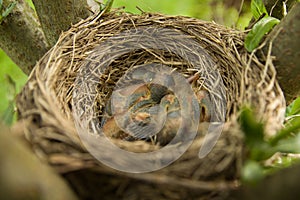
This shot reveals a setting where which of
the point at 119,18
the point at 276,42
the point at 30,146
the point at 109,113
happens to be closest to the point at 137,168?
the point at 30,146

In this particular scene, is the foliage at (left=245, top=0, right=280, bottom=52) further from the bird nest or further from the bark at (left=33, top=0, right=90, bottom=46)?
the bark at (left=33, top=0, right=90, bottom=46)

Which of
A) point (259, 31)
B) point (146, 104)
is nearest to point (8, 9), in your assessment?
point (146, 104)

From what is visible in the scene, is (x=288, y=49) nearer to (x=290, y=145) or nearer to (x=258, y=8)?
(x=258, y=8)

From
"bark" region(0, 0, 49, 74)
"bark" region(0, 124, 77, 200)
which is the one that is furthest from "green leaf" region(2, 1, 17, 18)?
"bark" region(0, 124, 77, 200)

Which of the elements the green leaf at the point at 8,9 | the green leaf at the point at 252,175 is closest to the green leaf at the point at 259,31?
the green leaf at the point at 252,175

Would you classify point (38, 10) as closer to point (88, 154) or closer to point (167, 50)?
point (167, 50)

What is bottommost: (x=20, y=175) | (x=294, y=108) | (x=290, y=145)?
(x=294, y=108)

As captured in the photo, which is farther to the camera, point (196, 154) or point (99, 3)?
point (99, 3)
